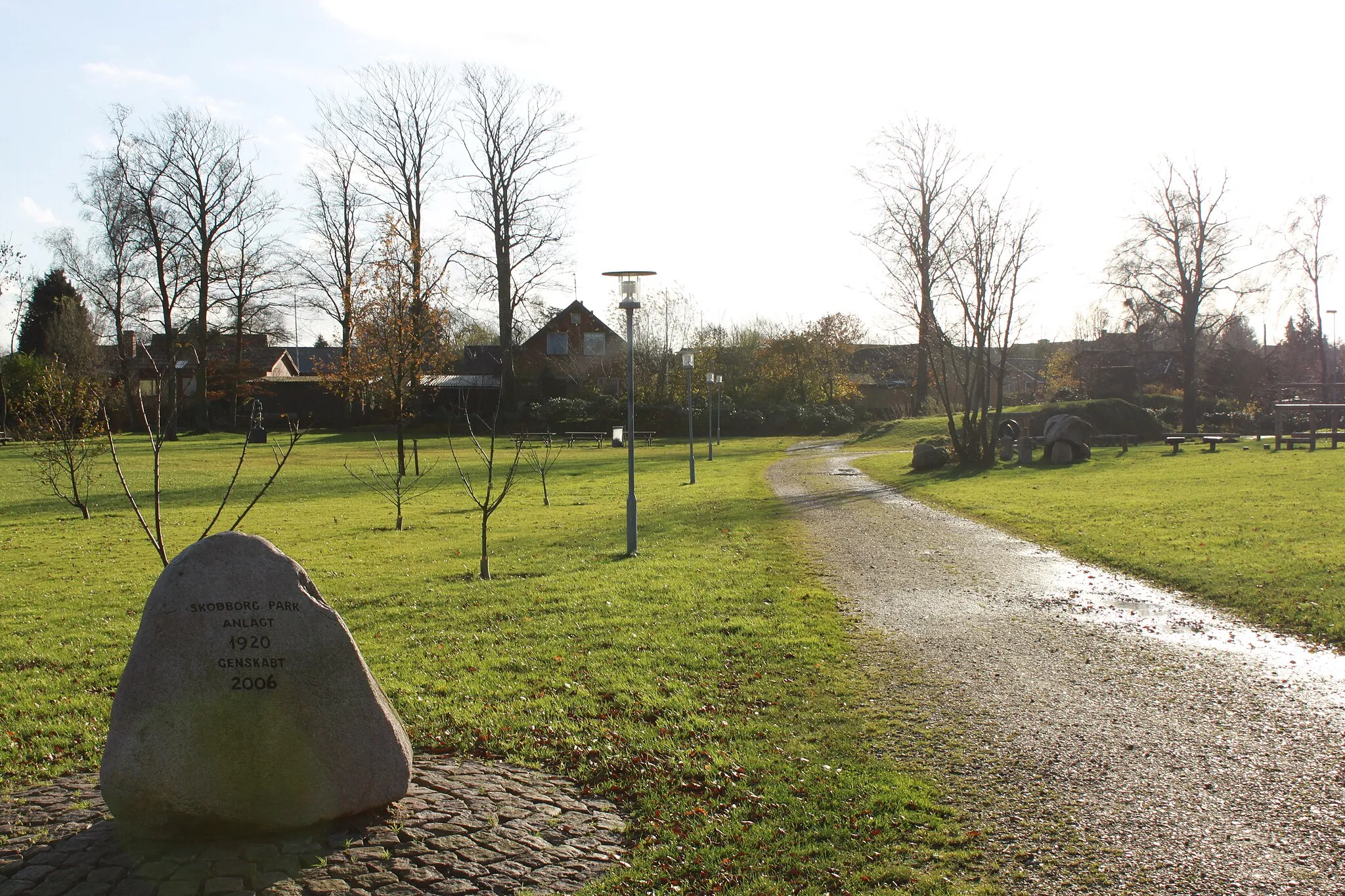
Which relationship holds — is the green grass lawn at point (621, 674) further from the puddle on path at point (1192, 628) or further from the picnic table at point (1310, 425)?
the picnic table at point (1310, 425)

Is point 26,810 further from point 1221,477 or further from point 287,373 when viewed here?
point 287,373

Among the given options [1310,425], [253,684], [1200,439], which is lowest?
[1200,439]

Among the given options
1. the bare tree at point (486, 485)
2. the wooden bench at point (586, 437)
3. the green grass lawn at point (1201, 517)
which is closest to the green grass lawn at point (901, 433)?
the green grass lawn at point (1201, 517)

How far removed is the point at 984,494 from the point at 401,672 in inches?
659

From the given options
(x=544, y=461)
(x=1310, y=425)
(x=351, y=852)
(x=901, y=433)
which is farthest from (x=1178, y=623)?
(x=901, y=433)

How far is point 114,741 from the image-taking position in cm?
421

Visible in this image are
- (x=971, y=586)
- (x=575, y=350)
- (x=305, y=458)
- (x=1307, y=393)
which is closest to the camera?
(x=971, y=586)

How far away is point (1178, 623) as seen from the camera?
9078mm

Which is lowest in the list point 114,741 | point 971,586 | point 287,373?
point 971,586

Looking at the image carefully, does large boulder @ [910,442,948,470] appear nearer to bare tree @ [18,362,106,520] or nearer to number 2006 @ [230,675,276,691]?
bare tree @ [18,362,106,520]

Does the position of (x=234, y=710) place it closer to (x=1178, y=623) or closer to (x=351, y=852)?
(x=351, y=852)

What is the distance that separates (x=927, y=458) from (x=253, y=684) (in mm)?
26189

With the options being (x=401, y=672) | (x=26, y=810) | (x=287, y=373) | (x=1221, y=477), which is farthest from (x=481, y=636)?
(x=287, y=373)

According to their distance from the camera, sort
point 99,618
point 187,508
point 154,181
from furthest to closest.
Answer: point 154,181, point 187,508, point 99,618
